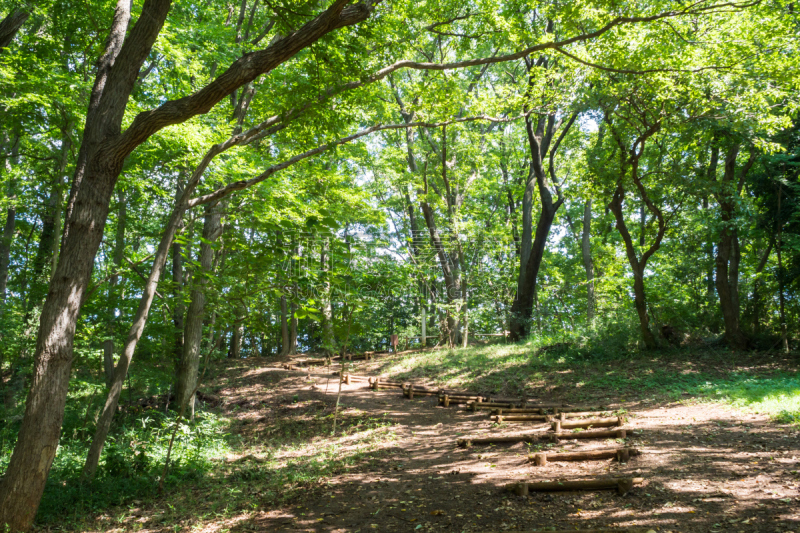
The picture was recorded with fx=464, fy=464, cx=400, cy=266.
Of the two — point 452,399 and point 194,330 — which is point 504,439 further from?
point 194,330

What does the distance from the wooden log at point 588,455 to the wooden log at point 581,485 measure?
671mm

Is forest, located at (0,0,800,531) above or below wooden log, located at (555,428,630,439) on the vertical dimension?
Answer: above

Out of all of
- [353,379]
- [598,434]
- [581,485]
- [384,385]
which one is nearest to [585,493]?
[581,485]

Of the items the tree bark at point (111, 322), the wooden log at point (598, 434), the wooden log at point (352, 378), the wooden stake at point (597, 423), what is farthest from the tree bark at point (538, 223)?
the tree bark at point (111, 322)

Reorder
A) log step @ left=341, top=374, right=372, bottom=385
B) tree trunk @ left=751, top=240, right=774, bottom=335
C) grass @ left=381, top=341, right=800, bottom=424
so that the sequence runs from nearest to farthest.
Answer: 1. grass @ left=381, top=341, right=800, bottom=424
2. tree trunk @ left=751, top=240, right=774, bottom=335
3. log step @ left=341, top=374, right=372, bottom=385

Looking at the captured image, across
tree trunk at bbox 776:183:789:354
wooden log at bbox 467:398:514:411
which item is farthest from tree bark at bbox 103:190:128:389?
tree trunk at bbox 776:183:789:354

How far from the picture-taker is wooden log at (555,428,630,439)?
6027 mm

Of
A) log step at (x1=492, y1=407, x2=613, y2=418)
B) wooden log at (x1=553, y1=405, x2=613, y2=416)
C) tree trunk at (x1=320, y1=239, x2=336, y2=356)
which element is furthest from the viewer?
wooden log at (x1=553, y1=405, x2=613, y2=416)

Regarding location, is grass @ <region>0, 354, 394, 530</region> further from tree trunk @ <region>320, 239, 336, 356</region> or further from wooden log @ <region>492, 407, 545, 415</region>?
wooden log @ <region>492, 407, 545, 415</region>

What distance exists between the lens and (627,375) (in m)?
11.0

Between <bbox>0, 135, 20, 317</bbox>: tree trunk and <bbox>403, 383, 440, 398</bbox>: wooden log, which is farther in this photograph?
<bbox>0, 135, 20, 317</bbox>: tree trunk

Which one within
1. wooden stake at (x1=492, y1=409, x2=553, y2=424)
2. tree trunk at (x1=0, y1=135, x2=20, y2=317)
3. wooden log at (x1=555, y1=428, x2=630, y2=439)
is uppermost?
tree trunk at (x1=0, y1=135, x2=20, y2=317)

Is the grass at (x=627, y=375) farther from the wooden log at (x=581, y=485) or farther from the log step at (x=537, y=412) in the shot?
the wooden log at (x=581, y=485)

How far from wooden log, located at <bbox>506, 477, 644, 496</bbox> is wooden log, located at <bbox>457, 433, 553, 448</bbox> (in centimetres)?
184
